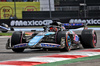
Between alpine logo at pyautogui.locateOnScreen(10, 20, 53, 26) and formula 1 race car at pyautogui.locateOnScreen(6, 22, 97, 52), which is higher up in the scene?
formula 1 race car at pyautogui.locateOnScreen(6, 22, 97, 52)

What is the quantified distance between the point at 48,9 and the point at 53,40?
37.5 metres

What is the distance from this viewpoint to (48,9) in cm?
4797

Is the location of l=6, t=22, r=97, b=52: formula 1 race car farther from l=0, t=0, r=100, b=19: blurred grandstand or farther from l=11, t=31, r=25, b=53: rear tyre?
l=0, t=0, r=100, b=19: blurred grandstand

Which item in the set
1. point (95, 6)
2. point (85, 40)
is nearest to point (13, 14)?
point (95, 6)

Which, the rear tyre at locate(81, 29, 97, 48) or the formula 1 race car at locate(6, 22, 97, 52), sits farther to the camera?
the rear tyre at locate(81, 29, 97, 48)

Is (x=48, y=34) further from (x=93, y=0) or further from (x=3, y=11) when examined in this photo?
(x=93, y=0)

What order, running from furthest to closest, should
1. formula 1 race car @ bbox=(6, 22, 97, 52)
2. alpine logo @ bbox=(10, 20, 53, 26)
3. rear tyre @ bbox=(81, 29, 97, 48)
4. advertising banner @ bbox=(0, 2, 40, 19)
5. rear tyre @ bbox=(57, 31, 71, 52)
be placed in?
advertising banner @ bbox=(0, 2, 40, 19), alpine logo @ bbox=(10, 20, 53, 26), rear tyre @ bbox=(81, 29, 97, 48), rear tyre @ bbox=(57, 31, 71, 52), formula 1 race car @ bbox=(6, 22, 97, 52)

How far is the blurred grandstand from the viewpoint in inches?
1686

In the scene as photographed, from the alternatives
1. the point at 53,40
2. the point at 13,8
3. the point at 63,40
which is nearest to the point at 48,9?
the point at 13,8

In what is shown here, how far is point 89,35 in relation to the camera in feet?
38.5

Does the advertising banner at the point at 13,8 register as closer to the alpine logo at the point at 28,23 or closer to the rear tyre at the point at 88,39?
the alpine logo at the point at 28,23

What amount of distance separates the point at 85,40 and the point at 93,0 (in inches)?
1783

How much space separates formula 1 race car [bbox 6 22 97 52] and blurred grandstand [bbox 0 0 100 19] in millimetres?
29849

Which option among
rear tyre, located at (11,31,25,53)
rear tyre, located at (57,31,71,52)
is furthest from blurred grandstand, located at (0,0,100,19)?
rear tyre, located at (57,31,71,52)
